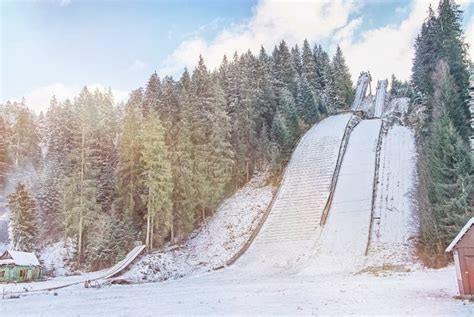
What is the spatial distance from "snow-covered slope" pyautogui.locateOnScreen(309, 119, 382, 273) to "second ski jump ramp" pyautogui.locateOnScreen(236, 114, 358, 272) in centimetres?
59

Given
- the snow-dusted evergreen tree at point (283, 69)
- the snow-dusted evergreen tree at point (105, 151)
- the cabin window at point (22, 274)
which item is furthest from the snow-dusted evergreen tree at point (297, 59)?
the cabin window at point (22, 274)

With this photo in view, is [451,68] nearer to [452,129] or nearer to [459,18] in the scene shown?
[459,18]

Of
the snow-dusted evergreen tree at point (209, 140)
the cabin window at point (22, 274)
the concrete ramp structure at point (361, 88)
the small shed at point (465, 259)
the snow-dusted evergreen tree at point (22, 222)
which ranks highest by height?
the concrete ramp structure at point (361, 88)

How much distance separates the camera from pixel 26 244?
25.2 metres

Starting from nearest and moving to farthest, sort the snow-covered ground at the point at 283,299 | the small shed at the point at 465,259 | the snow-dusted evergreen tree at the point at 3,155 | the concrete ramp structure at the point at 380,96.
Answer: the snow-covered ground at the point at 283,299
the small shed at the point at 465,259
the snow-dusted evergreen tree at the point at 3,155
the concrete ramp structure at the point at 380,96

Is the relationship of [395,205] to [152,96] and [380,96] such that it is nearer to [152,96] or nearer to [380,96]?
[152,96]

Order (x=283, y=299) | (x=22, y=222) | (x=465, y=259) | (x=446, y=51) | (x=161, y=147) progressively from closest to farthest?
(x=465, y=259) → (x=283, y=299) → (x=161, y=147) → (x=22, y=222) → (x=446, y=51)

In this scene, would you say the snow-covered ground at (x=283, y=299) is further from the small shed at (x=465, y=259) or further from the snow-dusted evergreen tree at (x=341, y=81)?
the snow-dusted evergreen tree at (x=341, y=81)

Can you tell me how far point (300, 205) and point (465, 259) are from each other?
13.5 metres

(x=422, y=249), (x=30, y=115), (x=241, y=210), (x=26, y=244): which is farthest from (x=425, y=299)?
(x=30, y=115)

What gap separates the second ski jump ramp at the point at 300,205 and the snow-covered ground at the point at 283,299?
4.07 m

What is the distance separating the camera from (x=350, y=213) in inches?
872

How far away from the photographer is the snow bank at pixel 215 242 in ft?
64.6

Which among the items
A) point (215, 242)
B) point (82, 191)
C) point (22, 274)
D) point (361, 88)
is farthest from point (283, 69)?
point (22, 274)
